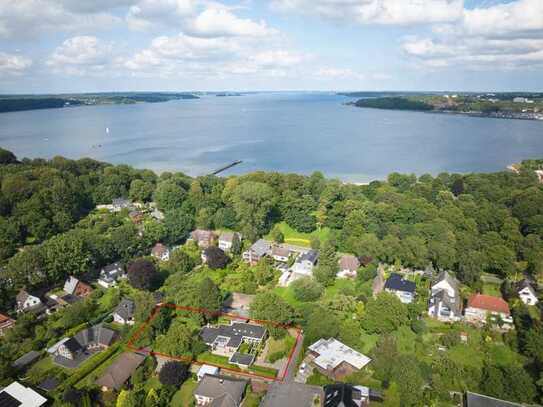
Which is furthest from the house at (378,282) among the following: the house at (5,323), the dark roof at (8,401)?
the house at (5,323)

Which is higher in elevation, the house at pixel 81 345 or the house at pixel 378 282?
the house at pixel 378 282

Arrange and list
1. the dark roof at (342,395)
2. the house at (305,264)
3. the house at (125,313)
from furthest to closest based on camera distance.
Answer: the house at (305,264)
the house at (125,313)
the dark roof at (342,395)

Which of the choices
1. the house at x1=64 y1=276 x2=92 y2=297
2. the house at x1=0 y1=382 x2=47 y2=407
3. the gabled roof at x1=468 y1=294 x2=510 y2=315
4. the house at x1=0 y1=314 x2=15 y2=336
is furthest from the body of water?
the house at x1=0 y1=382 x2=47 y2=407

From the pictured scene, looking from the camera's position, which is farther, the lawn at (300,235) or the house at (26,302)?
the lawn at (300,235)

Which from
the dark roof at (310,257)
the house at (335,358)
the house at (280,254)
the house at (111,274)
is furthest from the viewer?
the house at (280,254)

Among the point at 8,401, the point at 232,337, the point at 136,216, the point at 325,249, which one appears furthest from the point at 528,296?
the point at 136,216

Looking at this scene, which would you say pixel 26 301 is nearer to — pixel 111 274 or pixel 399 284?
pixel 111 274

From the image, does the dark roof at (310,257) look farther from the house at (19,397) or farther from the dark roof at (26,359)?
the house at (19,397)

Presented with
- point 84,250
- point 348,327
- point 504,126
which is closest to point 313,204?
point 348,327
